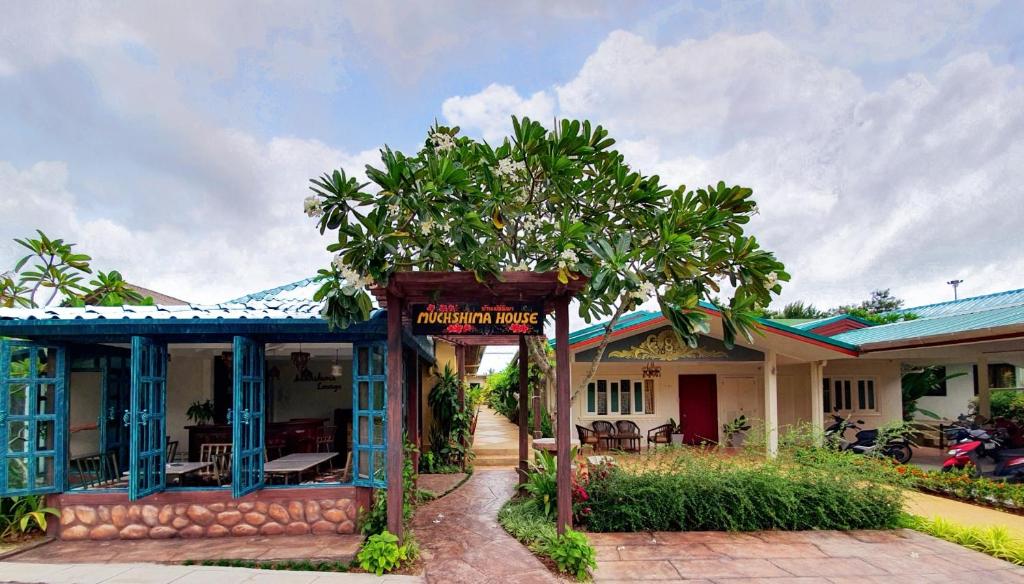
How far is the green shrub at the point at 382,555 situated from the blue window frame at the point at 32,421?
3809mm

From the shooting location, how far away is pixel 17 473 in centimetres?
629

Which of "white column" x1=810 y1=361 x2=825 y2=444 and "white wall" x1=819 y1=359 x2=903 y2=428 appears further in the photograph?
"white wall" x1=819 y1=359 x2=903 y2=428

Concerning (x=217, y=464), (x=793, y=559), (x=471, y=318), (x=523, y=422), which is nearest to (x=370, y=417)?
(x=471, y=318)

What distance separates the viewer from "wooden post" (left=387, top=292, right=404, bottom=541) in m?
5.65

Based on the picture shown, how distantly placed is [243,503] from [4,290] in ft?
21.4

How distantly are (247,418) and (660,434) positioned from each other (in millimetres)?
10080

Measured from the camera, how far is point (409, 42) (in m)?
8.98

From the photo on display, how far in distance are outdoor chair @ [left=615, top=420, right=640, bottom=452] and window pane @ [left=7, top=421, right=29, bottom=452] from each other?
10.2 meters

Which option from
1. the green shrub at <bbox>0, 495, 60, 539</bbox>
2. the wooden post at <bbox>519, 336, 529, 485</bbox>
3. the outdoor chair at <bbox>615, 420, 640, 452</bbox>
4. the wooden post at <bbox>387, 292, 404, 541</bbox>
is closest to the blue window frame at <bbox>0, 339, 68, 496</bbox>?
the green shrub at <bbox>0, 495, 60, 539</bbox>

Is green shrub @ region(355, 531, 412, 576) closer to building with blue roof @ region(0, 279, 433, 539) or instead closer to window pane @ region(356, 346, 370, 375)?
building with blue roof @ region(0, 279, 433, 539)

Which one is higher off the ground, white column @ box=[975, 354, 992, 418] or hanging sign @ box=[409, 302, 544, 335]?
hanging sign @ box=[409, 302, 544, 335]

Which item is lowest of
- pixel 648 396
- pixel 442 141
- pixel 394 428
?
pixel 648 396

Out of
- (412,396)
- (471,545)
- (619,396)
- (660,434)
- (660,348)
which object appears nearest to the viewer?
(471,545)

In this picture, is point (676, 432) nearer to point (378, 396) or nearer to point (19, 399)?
point (378, 396)
